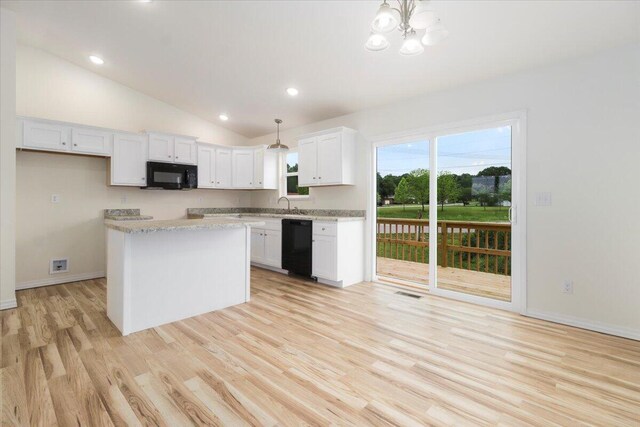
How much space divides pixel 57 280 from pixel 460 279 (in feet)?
18.3

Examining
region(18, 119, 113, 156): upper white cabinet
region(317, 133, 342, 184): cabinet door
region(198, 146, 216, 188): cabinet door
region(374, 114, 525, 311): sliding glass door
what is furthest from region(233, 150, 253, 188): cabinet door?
region(374, 114, 525, 311): sliding glass door

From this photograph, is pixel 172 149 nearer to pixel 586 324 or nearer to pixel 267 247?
pixel 267 247

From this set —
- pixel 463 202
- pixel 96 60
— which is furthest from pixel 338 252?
pixel 96 60

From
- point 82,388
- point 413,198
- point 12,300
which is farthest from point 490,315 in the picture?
point 12,300

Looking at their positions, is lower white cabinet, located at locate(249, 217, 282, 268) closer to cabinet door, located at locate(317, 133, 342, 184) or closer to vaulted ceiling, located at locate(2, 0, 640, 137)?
cabinet door, located at locate(317, 133, 342, 184)

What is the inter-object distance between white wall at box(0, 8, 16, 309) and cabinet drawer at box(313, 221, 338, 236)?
3.41 meters

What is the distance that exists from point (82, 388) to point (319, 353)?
1517 mm

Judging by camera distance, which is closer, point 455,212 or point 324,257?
point 455,212

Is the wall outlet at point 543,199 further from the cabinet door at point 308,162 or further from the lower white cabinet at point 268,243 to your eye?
the lower white cabinet at point 268,243

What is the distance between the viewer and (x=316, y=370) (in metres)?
2.09

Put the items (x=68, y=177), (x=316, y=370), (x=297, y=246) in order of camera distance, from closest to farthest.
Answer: (x=316, y=370) < (x=68, y=177) < (x=297, y=246)

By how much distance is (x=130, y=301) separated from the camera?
2.66m

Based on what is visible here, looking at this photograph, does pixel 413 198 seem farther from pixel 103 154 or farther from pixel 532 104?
pixel 103 154

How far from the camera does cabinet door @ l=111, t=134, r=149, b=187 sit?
441 cm
